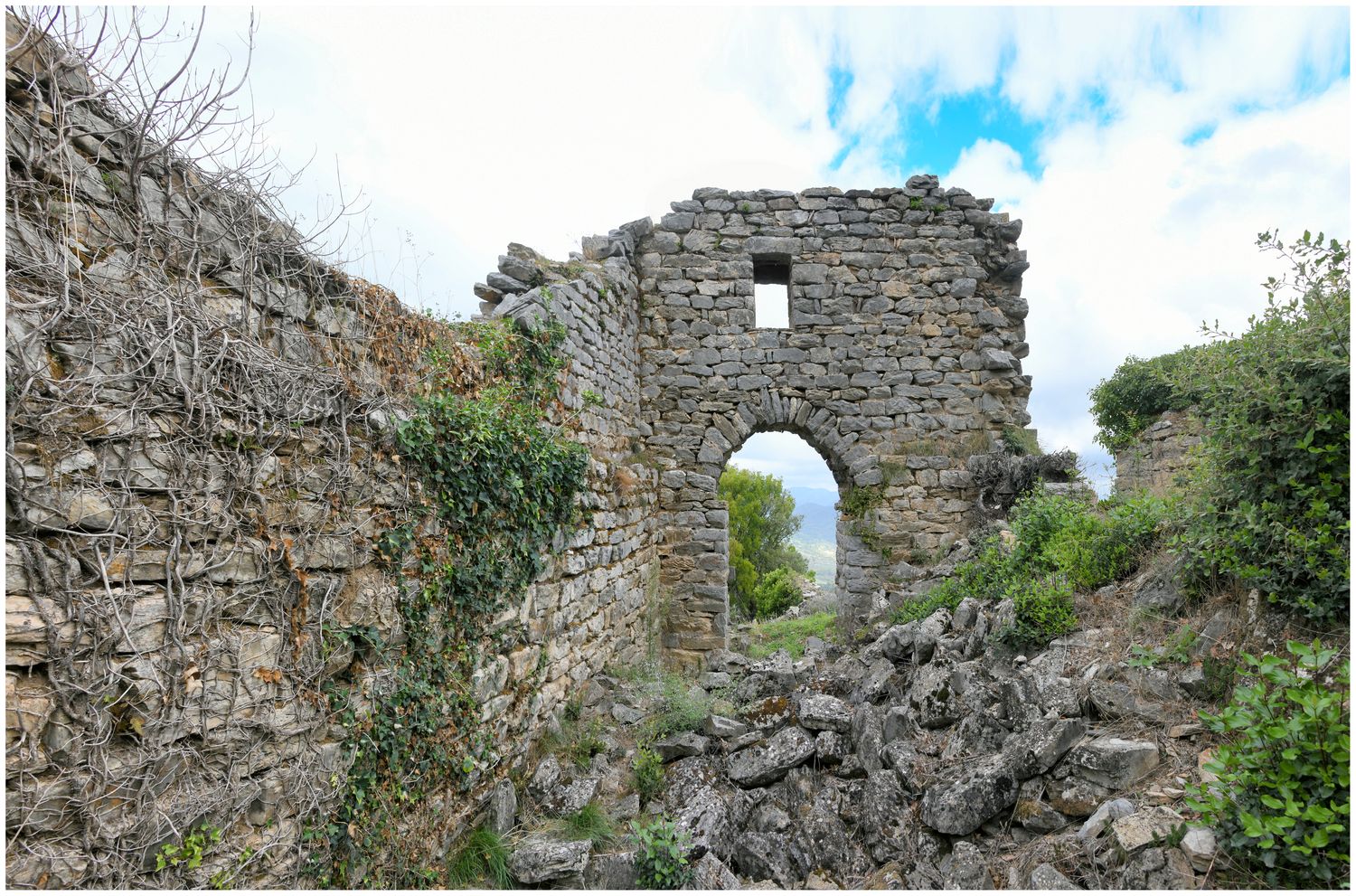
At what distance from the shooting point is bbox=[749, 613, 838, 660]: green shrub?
8609 millimetres

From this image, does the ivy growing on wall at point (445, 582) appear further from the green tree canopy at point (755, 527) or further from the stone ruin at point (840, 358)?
the green tree canopy at point (755, 527)

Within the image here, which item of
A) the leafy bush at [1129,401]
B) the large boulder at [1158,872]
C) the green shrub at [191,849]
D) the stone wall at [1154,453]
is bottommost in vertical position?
the large boulder at [1158,872]

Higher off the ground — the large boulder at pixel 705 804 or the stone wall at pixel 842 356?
the stone wall at pixel 842 356

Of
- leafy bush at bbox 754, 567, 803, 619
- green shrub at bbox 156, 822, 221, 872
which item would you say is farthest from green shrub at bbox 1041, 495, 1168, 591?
leafy bush at bbox 754, 567, 803, 619

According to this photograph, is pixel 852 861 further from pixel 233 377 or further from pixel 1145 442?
pixel 1145 442

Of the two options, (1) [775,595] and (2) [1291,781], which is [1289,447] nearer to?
(2) [1291,781]

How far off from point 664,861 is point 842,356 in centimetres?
644

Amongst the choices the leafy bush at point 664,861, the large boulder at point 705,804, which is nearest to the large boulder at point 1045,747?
the large boulder at point 705,804

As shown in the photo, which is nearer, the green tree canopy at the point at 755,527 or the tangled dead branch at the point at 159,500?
the tangled dead branch at the point at 159,500

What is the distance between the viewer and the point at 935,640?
198 inches

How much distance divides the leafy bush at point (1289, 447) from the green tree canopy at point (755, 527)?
15699 mm

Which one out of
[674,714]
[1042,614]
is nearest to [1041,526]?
[1042,614]

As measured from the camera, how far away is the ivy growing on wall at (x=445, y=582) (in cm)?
309

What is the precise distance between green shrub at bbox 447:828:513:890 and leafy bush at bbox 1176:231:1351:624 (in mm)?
4232
